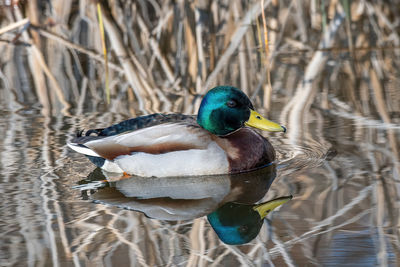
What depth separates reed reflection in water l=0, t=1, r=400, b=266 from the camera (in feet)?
13.1

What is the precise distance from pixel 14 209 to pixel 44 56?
5.11m

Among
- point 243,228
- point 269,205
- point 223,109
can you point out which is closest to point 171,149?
point 223,109

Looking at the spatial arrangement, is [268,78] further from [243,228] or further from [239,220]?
[243,228]

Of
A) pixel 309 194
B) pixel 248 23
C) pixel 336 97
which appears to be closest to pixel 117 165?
pixel 309 194

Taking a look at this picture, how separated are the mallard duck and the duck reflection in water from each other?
81mm

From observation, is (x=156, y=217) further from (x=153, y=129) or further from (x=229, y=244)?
(x=153, y=129)

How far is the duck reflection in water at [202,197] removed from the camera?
4418 mm

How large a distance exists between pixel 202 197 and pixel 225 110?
84cm

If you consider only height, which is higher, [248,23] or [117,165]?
[248,23]

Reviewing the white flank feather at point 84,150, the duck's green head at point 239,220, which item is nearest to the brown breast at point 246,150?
the duck's green head at point 239,220

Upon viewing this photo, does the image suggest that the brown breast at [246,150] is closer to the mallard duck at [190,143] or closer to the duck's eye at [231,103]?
the mallard duck at [190,143]

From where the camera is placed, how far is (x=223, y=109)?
18.0 ft

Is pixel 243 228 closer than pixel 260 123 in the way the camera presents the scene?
Yes

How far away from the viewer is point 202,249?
3922 millimetres
